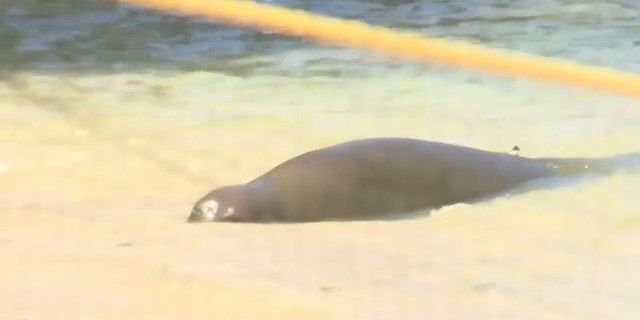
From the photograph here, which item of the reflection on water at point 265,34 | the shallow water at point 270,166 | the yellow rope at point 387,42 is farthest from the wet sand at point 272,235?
the reflection on water at point 265,34

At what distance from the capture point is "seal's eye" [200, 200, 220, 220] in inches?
89.1

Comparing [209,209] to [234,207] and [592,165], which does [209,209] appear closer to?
[234,207]

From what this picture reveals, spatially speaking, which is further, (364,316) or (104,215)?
(104,215)

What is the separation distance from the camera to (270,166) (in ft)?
9.85

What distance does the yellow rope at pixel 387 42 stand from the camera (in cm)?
145

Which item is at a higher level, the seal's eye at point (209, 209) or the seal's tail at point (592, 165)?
the seal's eye at point (209, 209)

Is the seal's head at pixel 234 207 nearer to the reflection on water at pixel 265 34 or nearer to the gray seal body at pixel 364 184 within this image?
the gray seal body at pixel 364 184

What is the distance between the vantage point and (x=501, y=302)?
1724mm

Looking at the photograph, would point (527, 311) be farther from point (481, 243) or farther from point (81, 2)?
point (81, 2)

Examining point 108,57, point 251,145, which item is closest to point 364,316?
point 251,145

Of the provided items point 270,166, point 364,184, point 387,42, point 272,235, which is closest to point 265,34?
point 270,166

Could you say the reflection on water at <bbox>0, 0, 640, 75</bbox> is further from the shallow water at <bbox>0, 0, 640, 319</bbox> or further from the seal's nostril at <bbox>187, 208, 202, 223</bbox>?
the seal's nostril at <bbox>187, 208, 202, 223</bbox>

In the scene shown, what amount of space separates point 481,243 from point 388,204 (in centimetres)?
32

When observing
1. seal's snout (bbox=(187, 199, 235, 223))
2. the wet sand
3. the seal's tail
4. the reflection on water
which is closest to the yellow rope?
the wet sand
